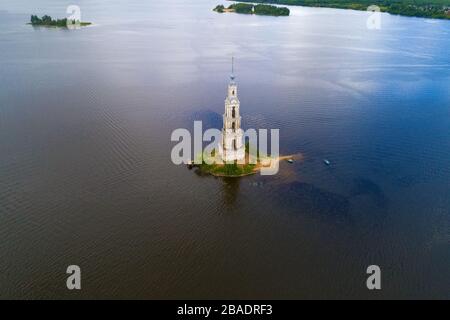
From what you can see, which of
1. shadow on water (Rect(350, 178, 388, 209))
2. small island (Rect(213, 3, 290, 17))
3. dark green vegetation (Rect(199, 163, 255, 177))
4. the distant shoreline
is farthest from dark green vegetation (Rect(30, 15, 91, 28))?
shadow on water (Rect(350, 178, 388, 209))

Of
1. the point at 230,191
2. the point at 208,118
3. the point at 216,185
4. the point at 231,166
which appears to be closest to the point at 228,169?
the point at 231,166

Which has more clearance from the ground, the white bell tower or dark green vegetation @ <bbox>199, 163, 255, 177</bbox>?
the white bell tower

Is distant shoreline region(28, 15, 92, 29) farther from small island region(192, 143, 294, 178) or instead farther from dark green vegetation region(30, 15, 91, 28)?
small island region(192, 143, 294, 178)

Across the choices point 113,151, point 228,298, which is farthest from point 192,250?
point 113,151

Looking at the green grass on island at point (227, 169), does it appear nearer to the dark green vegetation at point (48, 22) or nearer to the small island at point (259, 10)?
the dark green vegetation at point (48, 22)

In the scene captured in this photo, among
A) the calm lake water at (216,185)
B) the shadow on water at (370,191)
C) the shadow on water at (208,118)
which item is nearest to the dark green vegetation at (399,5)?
the calm lake water at (216,185)

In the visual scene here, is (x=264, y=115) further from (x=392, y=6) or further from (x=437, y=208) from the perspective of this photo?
(x=392, y=6)

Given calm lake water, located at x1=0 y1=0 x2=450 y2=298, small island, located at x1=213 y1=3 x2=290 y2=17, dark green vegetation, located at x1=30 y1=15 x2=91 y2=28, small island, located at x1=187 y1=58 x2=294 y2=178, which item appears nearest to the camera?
calm lake water, located at x1=0 y1=0 x2=450 y2=298

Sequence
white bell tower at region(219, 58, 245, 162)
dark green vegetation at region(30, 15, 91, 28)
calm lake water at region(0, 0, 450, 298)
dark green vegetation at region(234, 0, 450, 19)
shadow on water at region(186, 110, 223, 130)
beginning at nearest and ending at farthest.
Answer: calm lake water at region(0, 0, 450, 298), white bell tower at region(219, 58, 245, 162), shadow on water at region(186, 110, 223, 130), dark green vegetation at region(30, 15, 91, 28), dark green vegetation at region(234, 0, 450, 19)
